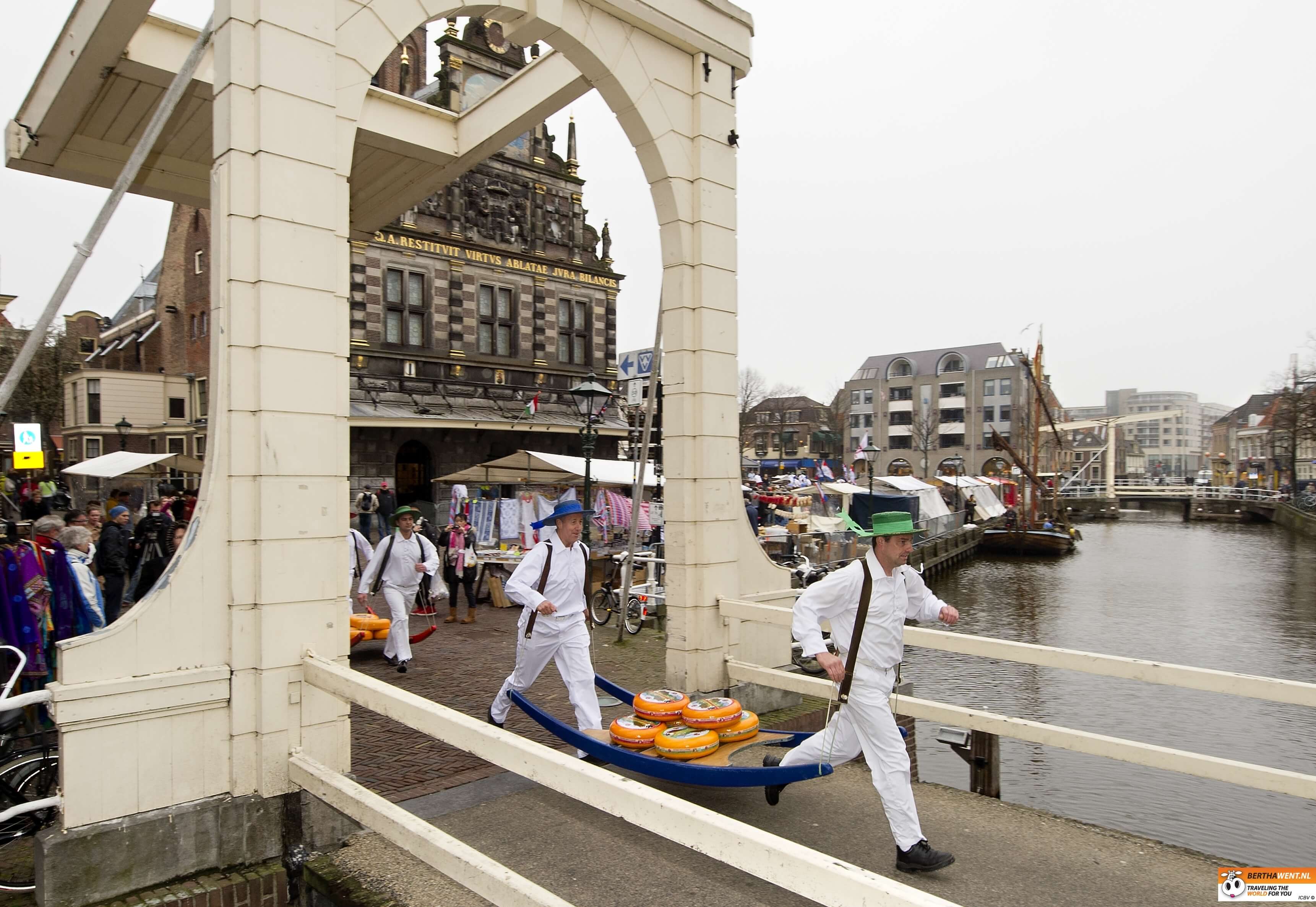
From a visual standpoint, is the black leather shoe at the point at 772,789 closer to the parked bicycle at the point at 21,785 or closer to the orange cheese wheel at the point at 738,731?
the orange cheese wheel at the point at 738,731

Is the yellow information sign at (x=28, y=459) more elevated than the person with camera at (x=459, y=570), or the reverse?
the yellow information sign at (x=28, y=459)

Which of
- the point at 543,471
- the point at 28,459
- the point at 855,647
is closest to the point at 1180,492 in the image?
the point at 543,471

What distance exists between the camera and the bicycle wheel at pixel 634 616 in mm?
12633

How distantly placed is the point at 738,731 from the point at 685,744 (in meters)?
0.53

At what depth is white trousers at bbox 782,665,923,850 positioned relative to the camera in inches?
177

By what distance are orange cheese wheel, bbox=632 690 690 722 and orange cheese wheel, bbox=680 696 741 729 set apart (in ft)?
0.13

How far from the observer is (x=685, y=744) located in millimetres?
5367

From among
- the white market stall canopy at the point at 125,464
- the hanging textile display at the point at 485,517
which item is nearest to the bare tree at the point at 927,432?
the hanging textile display at the point at 485,517

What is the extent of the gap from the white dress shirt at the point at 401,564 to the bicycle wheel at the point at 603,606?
151 inches

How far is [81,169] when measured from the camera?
9094mm

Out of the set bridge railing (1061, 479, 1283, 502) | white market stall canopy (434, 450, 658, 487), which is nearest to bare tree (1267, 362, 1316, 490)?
bridge railing (1061, 479, 1283, 502)

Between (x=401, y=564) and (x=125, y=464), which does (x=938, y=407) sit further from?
(x=401, y=564)

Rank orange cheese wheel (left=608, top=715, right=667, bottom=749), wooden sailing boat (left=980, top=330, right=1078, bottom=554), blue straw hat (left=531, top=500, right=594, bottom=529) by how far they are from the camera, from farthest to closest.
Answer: wooden sailing boat (left=980, top=330, right=1078, bottom=554) < blue straw hat (left=531, top=500, right=594, bottom=529) < orange cheese wheel (left=608, top=715, right=667, bottom=749)

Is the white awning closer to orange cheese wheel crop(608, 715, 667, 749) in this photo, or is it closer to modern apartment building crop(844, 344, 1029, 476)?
orange cheese wheel crop(608, 715, 667, 749)
